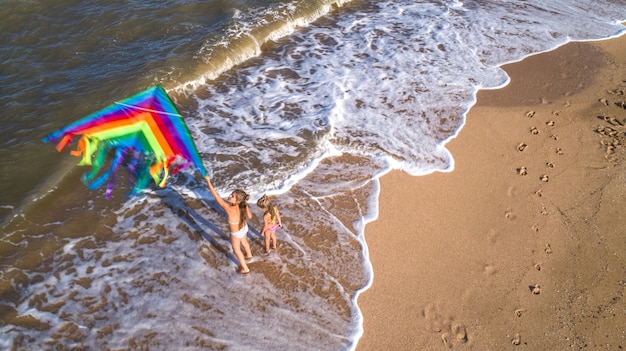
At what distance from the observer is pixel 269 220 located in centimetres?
575

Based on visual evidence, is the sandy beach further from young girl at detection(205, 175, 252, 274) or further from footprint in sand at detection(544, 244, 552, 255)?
young girl at detection(205, 175, 252, 274)

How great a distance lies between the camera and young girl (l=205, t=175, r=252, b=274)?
5.37 m

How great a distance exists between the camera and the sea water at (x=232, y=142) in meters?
5.54

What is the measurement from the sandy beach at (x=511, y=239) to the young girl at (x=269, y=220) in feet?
4.74

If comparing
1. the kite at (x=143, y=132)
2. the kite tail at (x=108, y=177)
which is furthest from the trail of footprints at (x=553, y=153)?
the kite tail at (x=108, y=177)

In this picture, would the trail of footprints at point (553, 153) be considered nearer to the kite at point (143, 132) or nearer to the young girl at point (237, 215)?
the young girl at point (237, 215)

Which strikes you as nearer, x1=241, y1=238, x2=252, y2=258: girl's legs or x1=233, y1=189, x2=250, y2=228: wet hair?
x1=233, y1=189, x2=250, y2=228: wet hair

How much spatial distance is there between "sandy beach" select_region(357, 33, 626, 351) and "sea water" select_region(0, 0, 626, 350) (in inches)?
18.0

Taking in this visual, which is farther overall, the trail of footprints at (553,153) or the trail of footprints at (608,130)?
the trail of footprints at (608,130)

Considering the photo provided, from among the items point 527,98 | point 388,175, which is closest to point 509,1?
point 527,98

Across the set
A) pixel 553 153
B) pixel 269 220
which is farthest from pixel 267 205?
pixel 553 153

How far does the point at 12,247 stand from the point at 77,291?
1.38m

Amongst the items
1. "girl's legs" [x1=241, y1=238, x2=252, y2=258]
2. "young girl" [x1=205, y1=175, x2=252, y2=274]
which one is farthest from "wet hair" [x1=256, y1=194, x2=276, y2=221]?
"girl's legs" [x1=241, y1=238, x2=252, y2=258]

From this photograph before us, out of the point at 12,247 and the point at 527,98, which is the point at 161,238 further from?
the point at 527,98
